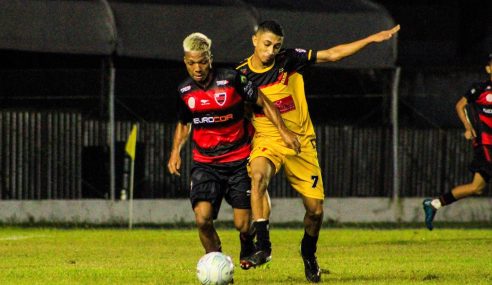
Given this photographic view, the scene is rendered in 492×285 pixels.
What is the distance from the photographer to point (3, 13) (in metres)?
22.8

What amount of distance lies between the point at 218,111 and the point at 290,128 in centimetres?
99

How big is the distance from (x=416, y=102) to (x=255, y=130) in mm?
13034

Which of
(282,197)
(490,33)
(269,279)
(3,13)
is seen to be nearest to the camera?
(269,279)

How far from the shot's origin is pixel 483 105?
64.4 feet

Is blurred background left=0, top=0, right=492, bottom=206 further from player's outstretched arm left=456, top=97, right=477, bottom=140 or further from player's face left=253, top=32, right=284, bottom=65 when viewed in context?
player's face left=253, top=32, right=284, bottom=65

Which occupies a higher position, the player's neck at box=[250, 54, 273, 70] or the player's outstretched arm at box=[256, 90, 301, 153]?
the player's neck at box=[250, 54, 273, 70]

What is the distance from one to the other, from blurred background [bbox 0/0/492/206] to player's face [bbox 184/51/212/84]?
37.0 feet

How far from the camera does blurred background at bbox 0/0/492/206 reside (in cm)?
2312

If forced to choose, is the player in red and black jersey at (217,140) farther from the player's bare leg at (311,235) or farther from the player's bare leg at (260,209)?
the player's bare leg at (311,235)

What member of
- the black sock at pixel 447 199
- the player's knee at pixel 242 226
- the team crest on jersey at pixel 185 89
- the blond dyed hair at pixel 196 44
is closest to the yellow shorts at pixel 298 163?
the player's knee at pixel 242 226

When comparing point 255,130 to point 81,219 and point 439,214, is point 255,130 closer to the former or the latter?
point 81,219

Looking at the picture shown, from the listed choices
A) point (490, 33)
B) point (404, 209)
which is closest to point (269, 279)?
point (404, 209)

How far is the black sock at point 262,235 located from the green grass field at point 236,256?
38 cm

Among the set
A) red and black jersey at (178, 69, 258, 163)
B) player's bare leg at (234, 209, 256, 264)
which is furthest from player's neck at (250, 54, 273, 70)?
player's bare leg at (234, 209, 256, 264)
